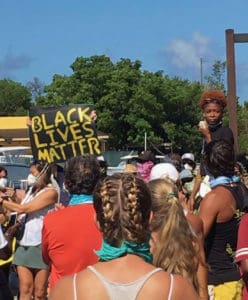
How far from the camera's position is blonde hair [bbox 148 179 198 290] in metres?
4.27

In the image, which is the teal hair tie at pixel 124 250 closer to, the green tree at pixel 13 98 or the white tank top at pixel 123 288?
the white tank top at pixel 123 288

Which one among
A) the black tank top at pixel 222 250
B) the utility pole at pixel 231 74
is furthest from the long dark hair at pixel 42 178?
the black tank top at pixel 222 250

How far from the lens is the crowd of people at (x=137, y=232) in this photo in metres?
3.00

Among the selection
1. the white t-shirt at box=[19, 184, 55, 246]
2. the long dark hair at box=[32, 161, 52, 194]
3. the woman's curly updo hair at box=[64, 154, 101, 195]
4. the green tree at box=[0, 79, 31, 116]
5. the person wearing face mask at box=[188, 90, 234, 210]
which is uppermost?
the green tree at box=[0, 79, 31, 116]

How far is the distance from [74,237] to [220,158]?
113 cm

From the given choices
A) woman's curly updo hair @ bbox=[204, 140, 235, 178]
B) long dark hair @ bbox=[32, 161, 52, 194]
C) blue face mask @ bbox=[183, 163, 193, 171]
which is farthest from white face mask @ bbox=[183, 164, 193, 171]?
woman's curly updo hair @ bbox=[204, 140, 235, 178]

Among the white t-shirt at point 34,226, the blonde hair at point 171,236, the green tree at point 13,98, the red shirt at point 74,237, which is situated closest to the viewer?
the blonde hair at point 171,236

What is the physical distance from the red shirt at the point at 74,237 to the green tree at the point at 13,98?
291 ft

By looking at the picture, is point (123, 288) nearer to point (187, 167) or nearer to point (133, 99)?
point (187, 167)

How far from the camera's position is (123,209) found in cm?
301

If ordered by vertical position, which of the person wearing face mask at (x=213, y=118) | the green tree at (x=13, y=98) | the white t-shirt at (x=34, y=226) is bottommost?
the white t-shirt at (x=34, y=226)

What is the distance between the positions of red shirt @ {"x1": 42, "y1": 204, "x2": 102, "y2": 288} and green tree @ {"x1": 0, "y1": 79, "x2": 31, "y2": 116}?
8864 cm

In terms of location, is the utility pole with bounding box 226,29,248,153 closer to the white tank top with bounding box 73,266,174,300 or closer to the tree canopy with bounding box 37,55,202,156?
the white tank top with bounding box 73,266,174,300

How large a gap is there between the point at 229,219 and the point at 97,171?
0.96 m
